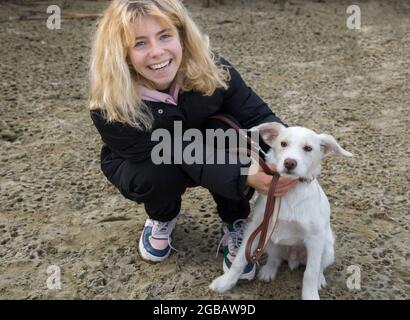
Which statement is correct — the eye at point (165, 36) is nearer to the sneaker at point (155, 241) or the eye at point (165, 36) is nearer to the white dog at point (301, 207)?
the white dog at point (301, 207)

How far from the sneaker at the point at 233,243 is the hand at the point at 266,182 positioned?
14.6 inches

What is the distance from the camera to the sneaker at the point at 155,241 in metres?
2.34

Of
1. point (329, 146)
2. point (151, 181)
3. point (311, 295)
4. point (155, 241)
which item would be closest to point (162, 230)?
point (155, 241)

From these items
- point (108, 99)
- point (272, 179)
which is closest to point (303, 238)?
point (272, 179)

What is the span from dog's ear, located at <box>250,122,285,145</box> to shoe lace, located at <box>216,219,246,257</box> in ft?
1.56

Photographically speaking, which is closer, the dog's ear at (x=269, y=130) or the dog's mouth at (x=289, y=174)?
the dog's mouth at (x=289, y=174)

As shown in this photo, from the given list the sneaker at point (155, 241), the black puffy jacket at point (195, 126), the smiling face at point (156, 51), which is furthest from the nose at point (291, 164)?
the sneaker at point (155, 241)

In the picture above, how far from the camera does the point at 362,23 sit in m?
5.46

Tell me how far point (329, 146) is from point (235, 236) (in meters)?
0.63

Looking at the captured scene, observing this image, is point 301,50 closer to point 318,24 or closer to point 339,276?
point 318,24

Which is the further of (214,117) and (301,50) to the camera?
(301,50)

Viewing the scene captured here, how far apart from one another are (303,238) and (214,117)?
662 mm
